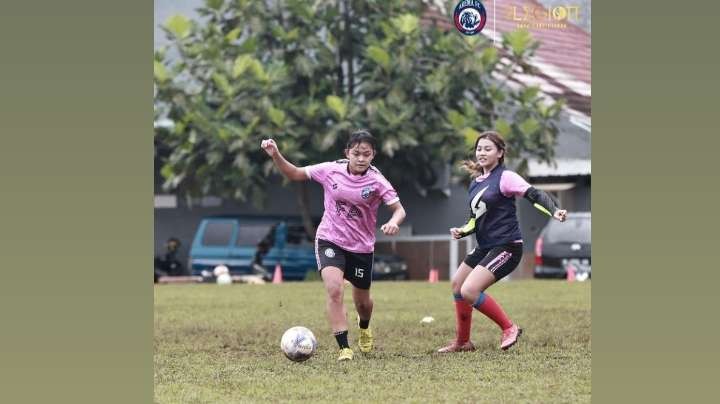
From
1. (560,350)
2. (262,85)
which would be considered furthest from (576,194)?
(560,350)

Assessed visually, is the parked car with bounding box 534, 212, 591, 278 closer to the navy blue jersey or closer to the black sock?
the navy blue jersey

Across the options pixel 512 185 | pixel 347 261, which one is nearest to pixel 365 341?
pixel 347 261

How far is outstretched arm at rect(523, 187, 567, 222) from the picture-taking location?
868 centimetres

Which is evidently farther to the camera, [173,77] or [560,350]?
[173,77]

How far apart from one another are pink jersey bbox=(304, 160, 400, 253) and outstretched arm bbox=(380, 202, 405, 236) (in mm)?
72

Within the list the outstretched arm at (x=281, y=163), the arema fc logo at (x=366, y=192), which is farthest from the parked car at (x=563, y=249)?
the outstretched arm at (x=281, y=163)

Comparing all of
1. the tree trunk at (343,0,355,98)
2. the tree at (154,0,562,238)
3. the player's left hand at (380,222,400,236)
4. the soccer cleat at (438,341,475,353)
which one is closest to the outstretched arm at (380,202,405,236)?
the player's left hand at (380,222,400,236)

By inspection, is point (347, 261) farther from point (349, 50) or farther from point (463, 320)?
point (349, 50)

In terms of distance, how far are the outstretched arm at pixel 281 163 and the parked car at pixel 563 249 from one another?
8.57m

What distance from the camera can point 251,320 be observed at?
40.9 feet

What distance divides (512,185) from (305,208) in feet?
50.2

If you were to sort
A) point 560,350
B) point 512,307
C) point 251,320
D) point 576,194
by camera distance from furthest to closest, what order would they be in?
1. point 576,194
2. point 512,307
3. point 251,320
4. point 560,350

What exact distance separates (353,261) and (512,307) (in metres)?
4.76

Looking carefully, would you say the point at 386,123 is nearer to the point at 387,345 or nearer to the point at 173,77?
the point at 173,77
